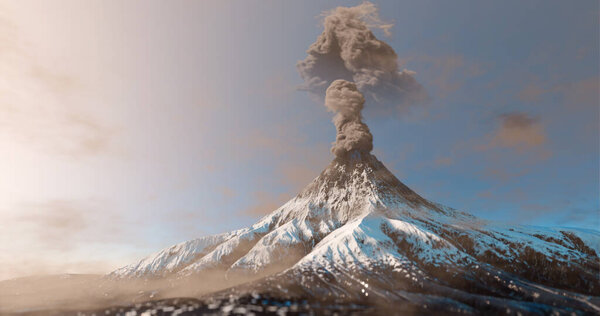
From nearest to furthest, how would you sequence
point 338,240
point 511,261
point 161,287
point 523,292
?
point 523,292, point 511,261, point 338,240, point 161,287

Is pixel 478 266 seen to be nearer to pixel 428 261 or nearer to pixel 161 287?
pixel 428 261

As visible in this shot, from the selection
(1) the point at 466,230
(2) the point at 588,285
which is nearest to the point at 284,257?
(1) the point at 466,230

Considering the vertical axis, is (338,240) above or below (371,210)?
below

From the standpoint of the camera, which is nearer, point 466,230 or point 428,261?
point 428,261

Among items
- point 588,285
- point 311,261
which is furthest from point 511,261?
point 311,261

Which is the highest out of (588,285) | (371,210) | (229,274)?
(371,210)

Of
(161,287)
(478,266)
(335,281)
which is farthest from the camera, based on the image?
(161,287)
